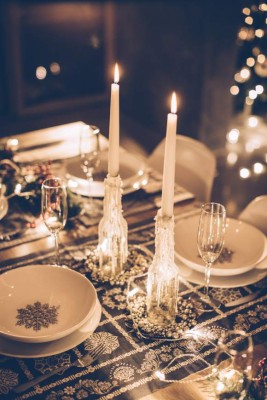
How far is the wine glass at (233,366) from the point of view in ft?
3.42

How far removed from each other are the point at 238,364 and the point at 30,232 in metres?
0.95

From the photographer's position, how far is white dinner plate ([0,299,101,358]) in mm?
1284

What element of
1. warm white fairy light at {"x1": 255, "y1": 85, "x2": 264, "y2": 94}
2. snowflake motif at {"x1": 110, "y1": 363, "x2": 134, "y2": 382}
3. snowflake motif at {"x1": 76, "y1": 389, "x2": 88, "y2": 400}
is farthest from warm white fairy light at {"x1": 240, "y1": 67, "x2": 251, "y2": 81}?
snowflake motif at {"x1": 76, "y1": 389, "x2": 88, "y2": 400}

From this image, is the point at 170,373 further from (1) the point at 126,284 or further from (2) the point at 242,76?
(2) the point at 242,76

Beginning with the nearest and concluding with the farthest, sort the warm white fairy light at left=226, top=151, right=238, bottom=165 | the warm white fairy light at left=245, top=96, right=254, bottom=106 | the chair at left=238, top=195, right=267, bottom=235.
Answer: the chair at left=238, top=195, right=267, bottom=235
the warm white fairy light at left=226, top=151, right=238, bottom=165
the warm white fairy light at left=245, top=96, right=254, bottom=106

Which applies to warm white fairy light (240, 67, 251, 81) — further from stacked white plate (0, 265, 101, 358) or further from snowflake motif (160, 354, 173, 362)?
snowflake motif (160, 354, 173, 362)

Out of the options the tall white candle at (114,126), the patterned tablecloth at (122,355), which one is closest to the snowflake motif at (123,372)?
the patterned tablecloth at (122,355)

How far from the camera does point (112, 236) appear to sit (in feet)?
5.16

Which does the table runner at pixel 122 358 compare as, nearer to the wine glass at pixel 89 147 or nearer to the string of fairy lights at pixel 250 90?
the wine glass at pixel 89 147

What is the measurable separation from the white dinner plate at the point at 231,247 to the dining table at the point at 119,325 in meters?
0.04

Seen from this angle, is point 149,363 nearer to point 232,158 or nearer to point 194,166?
point 194,166

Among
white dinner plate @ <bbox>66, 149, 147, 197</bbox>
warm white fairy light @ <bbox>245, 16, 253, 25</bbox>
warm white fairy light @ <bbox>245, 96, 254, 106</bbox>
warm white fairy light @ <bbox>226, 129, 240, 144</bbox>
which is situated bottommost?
warm white fairy light @ <bbox>226, 129, 240, 144</bbox>

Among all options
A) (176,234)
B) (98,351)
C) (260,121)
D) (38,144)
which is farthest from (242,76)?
(98,351)

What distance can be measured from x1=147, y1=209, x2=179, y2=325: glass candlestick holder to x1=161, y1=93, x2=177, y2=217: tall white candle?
37 millimetres
